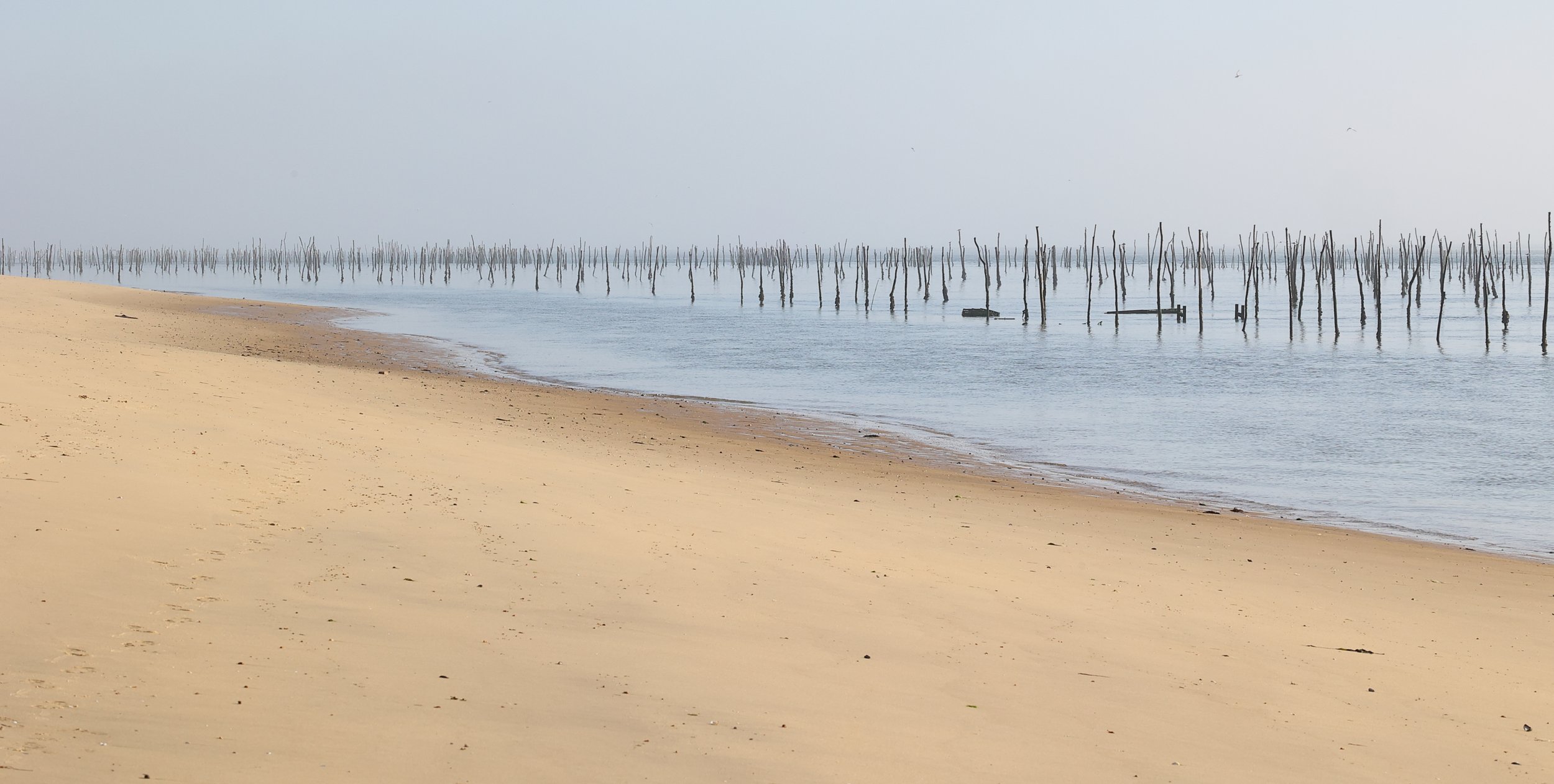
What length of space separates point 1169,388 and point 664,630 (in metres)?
19.6

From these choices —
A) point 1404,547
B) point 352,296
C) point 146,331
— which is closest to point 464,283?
point 352,296

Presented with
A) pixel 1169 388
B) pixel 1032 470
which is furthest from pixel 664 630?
pixel 1169 388

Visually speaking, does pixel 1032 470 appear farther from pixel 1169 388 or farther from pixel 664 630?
pixel 1169 388

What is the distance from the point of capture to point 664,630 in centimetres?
446

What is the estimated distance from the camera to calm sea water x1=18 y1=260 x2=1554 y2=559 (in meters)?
11.9

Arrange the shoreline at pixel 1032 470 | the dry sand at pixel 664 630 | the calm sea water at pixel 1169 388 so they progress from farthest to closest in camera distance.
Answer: the calm sea water at pixel 1169 388 → the shoreline at pixel 1032 470 → the dry sand at pixel 664 630

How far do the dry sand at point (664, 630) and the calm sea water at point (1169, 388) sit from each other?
120 inches

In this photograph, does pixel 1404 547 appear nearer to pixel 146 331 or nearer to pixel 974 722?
pixel 974 722

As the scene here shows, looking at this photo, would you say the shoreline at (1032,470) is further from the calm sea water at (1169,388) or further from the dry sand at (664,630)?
the dry sand at (664,630)

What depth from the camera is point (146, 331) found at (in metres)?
23.0

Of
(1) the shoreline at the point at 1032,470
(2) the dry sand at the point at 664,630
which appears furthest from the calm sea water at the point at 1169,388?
(2) the dry sand at the point at 664,630

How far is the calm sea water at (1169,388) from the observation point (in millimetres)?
11906

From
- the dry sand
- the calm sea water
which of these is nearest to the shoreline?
the calm sea water

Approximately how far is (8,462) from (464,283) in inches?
3430
